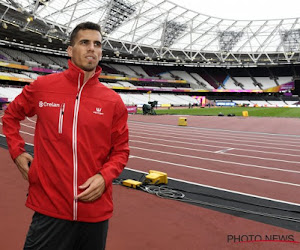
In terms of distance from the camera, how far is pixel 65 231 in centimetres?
185

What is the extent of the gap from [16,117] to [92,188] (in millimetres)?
941

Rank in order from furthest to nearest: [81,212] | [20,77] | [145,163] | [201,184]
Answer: [20,77] < [145,163] < [201,184] < [81,212]

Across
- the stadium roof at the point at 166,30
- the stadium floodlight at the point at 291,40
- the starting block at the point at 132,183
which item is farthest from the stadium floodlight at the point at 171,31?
the starting block at the point at 132,183

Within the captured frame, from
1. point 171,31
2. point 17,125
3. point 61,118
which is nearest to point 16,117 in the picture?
point 17,125

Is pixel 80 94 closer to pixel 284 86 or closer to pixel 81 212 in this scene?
pixel 81 212

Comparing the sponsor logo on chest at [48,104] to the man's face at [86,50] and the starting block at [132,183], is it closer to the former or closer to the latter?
the man's face at [86,50]

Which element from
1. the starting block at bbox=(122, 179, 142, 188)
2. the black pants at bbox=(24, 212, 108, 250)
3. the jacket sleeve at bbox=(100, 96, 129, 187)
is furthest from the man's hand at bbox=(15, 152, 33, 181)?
the starting block at bbox=(122, 179, 142, 188)

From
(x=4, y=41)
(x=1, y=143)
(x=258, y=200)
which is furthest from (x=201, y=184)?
(x=4, y=41)

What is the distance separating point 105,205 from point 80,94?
880 millimetres

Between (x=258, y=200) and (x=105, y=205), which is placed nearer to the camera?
(x=105, y=205)

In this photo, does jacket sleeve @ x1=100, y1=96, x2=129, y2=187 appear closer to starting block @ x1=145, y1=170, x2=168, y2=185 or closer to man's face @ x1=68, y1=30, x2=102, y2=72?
man's face @ x1=68, y1=30, x2=102, y2=72

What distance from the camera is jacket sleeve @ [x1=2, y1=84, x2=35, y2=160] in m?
2.05

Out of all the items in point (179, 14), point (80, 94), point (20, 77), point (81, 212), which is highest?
point (179, 14)

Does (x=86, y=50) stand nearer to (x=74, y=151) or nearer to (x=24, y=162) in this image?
(x=74, y=151)
